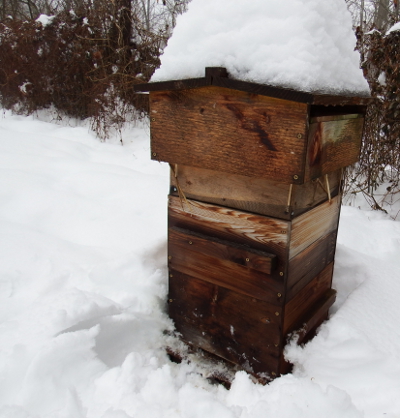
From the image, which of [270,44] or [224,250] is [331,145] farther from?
[224,250]

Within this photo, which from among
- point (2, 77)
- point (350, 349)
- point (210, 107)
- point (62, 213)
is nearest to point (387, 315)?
point (350, 349)

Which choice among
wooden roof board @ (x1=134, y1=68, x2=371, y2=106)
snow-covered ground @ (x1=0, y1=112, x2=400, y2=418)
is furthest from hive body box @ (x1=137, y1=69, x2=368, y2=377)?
snow-covered ground @ (x1=0, y1=112, x2=400, y2=418)

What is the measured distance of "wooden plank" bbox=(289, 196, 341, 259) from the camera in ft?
5.64

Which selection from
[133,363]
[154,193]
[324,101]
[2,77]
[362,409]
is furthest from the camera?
[2,77]

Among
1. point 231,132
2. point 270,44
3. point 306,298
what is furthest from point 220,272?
point 270,44

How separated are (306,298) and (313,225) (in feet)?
1.37

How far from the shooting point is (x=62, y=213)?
10.0 feet

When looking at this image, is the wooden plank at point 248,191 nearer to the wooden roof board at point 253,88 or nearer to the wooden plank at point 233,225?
the wooden plank at point 233,225

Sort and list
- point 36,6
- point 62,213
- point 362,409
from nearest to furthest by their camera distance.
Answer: point 362,409 → point 62,213 → point 36,6

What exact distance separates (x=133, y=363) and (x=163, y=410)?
0.26 m

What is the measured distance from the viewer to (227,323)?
6.46ft

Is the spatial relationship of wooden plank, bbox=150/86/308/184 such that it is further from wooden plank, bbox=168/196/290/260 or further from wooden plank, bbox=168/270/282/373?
wooden plank, bbox=168/270/282/373

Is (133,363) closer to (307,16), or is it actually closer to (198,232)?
(198,232)

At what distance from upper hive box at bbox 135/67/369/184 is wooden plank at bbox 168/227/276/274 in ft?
1.22
